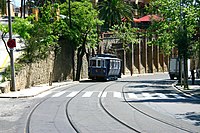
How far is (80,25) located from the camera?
59.1 metres

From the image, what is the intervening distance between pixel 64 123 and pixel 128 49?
7295 centimetres

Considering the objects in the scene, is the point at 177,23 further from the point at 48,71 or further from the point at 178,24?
the point at 48,71

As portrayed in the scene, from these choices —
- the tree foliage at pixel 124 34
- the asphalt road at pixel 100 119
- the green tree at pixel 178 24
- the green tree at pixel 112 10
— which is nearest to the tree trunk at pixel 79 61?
the green tree at pixel 178 24

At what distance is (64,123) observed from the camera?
53.3 feet

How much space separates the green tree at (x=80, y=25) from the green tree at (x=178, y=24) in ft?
25.3

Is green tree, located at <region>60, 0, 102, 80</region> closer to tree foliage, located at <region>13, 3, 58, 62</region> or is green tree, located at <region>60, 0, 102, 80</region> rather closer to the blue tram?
the blue tram

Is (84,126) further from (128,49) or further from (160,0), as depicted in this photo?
(128,49)

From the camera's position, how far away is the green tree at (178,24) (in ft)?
131

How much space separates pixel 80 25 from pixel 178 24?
15672 mm

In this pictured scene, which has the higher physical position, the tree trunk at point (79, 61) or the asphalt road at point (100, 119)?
the tree trunk at point (79, 61)

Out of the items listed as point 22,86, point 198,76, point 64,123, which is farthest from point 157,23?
point 64,123

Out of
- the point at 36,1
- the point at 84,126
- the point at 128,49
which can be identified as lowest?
the point at 84,126

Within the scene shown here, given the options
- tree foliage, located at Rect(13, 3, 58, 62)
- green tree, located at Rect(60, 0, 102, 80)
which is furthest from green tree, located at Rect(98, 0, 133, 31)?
tree foliage, located at Rect(13, 3, 58, 62)

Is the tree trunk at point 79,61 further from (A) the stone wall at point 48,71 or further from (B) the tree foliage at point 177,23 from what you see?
(B) the tree foliage at point 177,23
